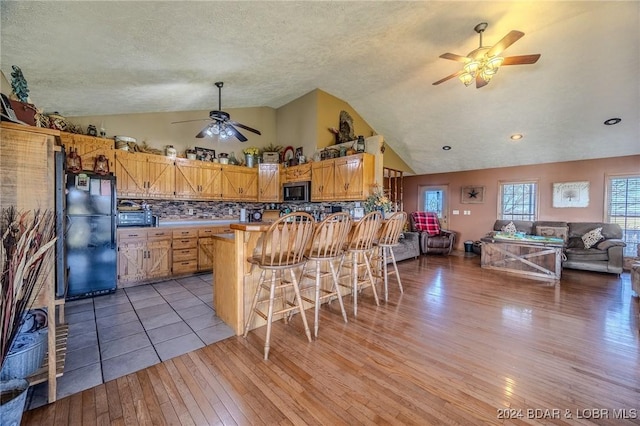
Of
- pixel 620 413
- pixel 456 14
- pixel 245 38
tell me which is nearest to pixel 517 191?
pixel 456 14

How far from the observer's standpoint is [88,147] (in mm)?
3764

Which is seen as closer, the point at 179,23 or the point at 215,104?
the point at 179,23

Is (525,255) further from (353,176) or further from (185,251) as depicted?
(185,251)

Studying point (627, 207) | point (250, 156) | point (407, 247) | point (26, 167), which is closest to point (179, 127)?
point (250, 156)

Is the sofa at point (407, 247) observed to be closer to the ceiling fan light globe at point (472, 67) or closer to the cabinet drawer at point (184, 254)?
the ceiling fan light globe at point (472, 67)

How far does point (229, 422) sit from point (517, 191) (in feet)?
26.4

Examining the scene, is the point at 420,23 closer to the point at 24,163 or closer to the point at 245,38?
the point at 245,38

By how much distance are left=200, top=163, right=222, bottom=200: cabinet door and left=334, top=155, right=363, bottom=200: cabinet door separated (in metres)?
2.47

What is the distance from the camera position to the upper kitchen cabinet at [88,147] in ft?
11.9

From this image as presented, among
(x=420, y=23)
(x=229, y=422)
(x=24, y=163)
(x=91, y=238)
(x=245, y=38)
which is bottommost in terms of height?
(x=229, y=422)

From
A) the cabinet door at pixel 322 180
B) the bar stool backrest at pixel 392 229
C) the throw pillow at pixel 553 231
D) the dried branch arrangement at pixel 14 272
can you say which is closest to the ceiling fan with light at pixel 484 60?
the bar stool backrest at pixel 392 229

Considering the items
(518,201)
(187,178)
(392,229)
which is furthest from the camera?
(518,201)

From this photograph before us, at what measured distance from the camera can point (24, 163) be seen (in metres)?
1.51

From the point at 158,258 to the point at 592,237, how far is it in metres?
8.44
